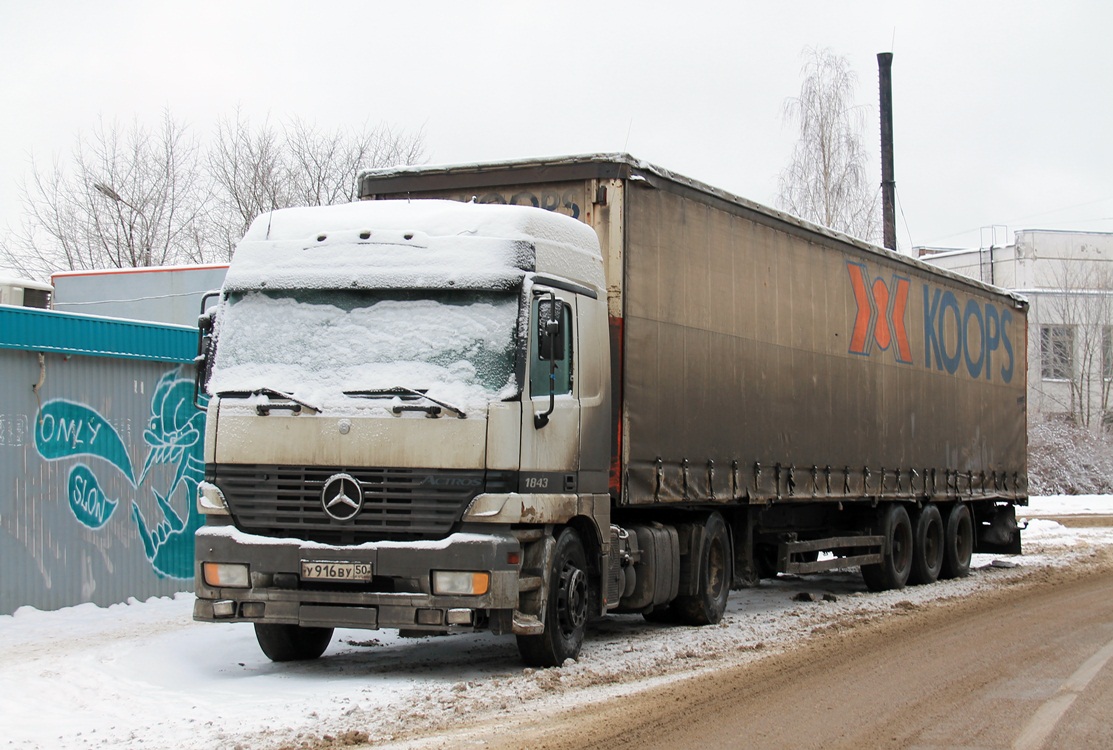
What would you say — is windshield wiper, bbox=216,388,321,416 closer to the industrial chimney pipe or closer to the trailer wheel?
the trailer wheel

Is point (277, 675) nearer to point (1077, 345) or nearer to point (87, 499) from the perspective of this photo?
point (87, 499)

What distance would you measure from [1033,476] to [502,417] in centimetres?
3952

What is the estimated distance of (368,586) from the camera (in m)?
9.34

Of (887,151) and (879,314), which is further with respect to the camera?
(887,151)

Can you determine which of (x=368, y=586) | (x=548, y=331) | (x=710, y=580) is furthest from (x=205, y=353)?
(x=710, y=580)

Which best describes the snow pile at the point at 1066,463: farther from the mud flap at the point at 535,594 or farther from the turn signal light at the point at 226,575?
the turn signal light at the point at 226,575

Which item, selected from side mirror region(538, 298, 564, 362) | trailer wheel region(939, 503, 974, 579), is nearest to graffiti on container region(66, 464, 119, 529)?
side mirror region(538, 298, 564, 362)

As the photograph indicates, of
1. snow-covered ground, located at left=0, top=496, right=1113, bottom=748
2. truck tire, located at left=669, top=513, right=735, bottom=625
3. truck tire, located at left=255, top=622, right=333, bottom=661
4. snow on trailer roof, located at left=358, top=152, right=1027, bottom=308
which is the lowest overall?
snow-covered ground, located at left=0, top=496, right=1113, bottom=748

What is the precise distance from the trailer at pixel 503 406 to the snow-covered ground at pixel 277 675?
16.7 inches

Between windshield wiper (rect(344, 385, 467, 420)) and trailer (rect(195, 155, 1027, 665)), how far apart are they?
3 cm

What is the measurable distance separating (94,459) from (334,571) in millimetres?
5336

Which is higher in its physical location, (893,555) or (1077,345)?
(1077,345)

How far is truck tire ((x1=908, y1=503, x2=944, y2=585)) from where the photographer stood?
58.2 feet

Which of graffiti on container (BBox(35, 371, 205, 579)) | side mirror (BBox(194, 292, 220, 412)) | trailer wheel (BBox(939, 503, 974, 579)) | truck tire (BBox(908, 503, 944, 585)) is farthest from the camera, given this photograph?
trailer wheel (BBox(939, 503, 974, 579))
